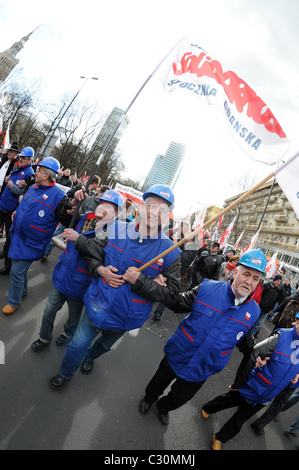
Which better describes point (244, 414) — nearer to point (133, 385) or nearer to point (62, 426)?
point (133, 385)

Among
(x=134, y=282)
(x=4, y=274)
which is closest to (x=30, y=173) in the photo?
(x=4, y=274)

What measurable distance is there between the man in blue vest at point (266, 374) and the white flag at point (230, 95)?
192 cm

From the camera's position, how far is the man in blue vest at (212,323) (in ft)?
7.70

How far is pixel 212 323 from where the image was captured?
2.35m

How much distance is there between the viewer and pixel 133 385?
3201mm

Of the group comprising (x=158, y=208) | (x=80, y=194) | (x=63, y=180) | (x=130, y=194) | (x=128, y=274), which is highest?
(x=130, y=194)

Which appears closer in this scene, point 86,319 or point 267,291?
A: point 86,319

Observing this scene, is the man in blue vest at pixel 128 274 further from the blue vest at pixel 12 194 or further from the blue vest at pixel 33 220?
the blue vest at pixel 12 194

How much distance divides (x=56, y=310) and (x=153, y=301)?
1.28 metres

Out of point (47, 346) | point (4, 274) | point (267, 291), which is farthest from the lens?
Answer: point (267, 291)

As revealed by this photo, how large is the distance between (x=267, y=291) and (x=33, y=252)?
6.26 meters

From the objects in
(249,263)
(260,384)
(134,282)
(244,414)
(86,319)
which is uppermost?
(249,263)

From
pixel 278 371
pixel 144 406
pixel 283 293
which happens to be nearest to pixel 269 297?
pixel 283 293

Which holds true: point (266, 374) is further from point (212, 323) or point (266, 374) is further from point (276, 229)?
point (276, 229)
